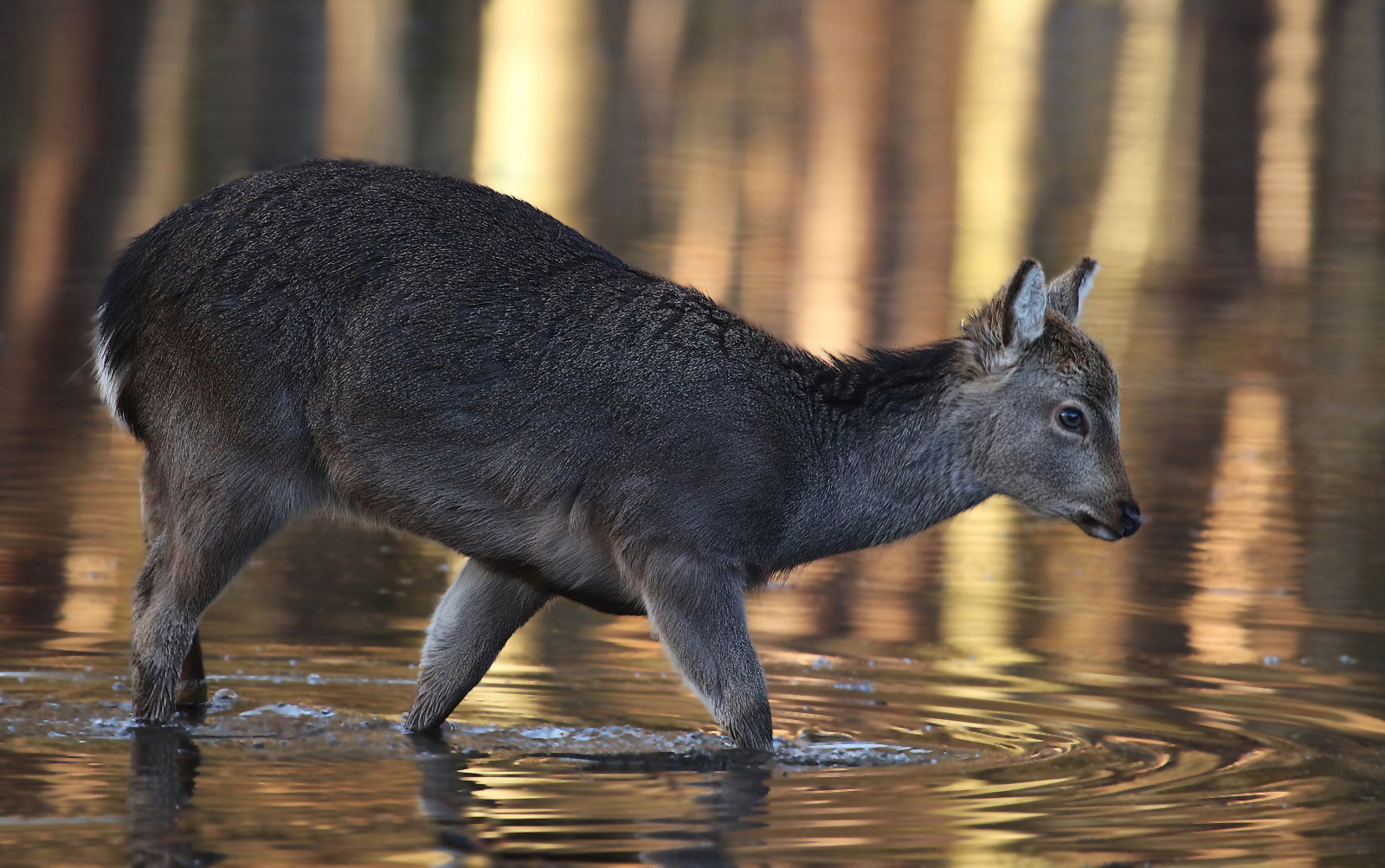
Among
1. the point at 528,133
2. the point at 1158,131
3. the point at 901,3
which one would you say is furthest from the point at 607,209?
the point at 901,3

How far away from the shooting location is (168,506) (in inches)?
372

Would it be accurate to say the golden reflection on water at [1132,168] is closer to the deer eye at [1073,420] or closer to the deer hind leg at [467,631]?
the deer eye at [1073,420]

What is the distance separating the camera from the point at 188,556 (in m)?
9.32

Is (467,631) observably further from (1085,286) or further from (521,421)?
(1085,286)

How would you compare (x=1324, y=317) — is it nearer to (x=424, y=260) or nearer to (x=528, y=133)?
(x=528, y=133)

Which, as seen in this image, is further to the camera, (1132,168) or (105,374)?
(1132,168)

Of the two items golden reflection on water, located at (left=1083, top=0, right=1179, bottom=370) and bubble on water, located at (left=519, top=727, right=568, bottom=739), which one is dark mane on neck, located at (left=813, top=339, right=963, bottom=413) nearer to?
bubble on water, located at (left=519, top=727, right=568, bottom=739)

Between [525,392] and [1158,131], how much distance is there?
83.0 feet

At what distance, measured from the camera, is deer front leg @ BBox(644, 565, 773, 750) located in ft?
29.2

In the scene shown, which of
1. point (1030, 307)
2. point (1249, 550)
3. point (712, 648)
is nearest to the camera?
point (712, 648)

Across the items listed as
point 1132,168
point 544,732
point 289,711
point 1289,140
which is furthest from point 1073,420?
point 1289,140

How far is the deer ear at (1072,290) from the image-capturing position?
32.0 ft

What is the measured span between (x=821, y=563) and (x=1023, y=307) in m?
4.16

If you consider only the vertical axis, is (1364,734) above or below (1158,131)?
below
